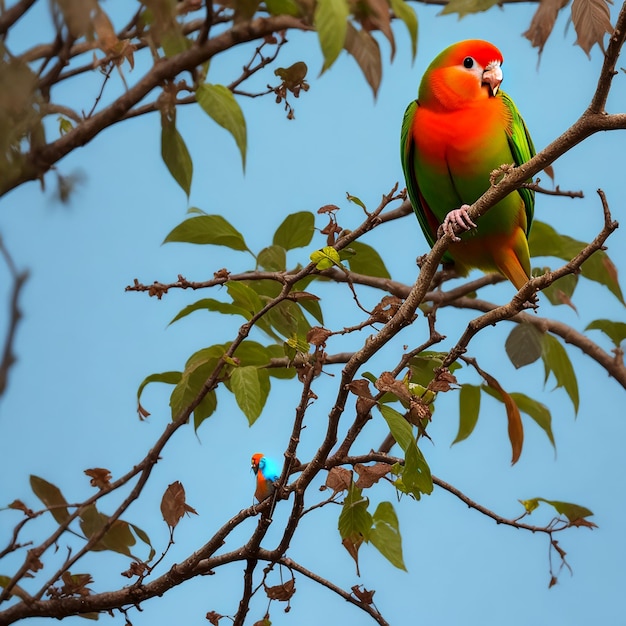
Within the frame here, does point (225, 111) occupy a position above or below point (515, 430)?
below

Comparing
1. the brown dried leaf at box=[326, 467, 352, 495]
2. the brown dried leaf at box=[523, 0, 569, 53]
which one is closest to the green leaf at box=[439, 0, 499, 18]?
the brown dried leaf at box=[523, 0, 569, 53]

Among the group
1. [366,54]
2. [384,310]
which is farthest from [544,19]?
[384,310]

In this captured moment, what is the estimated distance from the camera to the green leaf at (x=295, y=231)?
1000mm

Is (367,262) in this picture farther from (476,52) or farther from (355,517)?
(355,517)

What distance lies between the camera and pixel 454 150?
3.17 ft

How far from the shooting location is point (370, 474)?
2.40 ft

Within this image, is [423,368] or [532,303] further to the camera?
[423,368]

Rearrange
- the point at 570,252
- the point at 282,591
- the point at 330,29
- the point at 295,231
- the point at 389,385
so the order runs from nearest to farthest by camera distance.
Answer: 1. the point at 330,29
2. the point at 389,385
3. the point at 282,591
4. the point at 295,231
5. the point at 570,252

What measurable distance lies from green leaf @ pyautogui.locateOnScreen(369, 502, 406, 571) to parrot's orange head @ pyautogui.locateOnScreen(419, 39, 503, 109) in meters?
0.46

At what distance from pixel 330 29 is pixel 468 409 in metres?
0.75

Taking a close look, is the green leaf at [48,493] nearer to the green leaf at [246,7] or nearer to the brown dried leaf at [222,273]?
the brown dried leaf at [222,273]

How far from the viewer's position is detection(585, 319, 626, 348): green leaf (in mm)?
1093

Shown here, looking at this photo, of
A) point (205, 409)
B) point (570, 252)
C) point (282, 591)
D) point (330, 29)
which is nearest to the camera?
point (330, 29)

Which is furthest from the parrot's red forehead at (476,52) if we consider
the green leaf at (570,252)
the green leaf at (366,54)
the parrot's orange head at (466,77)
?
the green leaf at (366,54)
